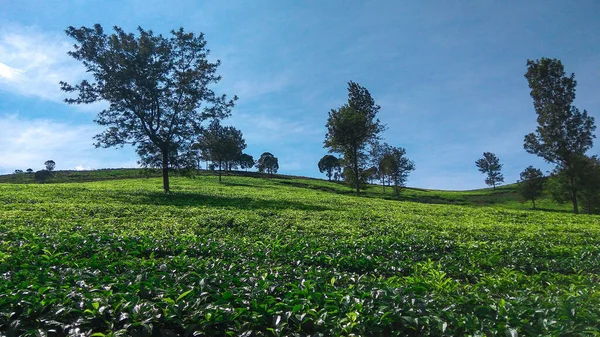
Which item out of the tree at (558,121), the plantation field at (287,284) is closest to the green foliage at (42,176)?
the plantation field at (287,284)

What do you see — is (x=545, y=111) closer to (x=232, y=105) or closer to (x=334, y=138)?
(x=334, y=138)

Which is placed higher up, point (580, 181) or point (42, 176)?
point (42, 176)

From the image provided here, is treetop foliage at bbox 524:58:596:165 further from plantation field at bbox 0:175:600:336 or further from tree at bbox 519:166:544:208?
plantation field at bbox 0:175:600:336

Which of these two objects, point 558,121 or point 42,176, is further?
point 42,176

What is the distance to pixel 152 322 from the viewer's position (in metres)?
5.22

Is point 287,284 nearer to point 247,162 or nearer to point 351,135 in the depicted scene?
point 351,135

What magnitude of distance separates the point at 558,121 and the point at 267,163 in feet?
350

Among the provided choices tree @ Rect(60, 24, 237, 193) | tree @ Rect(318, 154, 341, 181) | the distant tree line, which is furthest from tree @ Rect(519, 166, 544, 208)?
tree @ Rect(318, 154, 341, 181)

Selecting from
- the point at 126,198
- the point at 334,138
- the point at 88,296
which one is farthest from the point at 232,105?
the point at 88,296

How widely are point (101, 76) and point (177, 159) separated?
10.1 m

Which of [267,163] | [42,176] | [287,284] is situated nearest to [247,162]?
[267,163]

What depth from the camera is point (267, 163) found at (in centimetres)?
14212

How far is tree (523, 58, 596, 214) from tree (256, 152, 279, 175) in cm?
10172

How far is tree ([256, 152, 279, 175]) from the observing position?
5532 inches
